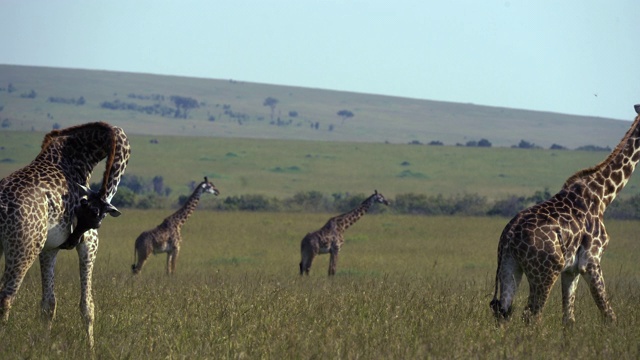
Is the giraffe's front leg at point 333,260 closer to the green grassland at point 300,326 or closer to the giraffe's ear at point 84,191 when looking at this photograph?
the green grassland at point 300,326

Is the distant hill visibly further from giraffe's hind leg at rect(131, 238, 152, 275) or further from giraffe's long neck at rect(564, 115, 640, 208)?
giraffe's long neck at rect(564, 115, 640, 208)

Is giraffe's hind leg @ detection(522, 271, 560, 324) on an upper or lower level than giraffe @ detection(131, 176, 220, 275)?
upper

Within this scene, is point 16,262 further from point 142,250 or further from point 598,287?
point 142,250

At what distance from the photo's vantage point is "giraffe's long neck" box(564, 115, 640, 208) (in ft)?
36.0

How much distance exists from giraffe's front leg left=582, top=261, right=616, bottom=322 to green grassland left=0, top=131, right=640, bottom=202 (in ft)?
212

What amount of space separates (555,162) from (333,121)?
7037cm

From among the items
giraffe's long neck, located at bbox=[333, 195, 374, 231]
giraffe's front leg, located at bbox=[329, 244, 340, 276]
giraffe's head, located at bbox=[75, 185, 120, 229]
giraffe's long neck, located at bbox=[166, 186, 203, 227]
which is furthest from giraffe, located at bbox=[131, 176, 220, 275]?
giraffe's head, located at bbox=[75, 185, 120, 229]

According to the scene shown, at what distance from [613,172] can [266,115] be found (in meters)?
164

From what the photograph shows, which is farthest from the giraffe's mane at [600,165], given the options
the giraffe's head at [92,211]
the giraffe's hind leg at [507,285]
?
the giraffe's head at [92,211]

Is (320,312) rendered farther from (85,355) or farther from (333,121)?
(333,121)

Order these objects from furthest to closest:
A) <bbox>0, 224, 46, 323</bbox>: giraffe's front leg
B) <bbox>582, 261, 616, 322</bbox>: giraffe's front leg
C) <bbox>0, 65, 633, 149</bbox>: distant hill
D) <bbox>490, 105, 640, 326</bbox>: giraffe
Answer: <bbox>0, 65, 633, 149</bbox>: distant hill < <bbox>582, 261, 616, 322</bbox>: giraffe's front leg < <bbox>490, 105, 640, 326</bbox>: giraffe < <bbox>0, 224, 46, 323</bbox>: giraffe's front leg

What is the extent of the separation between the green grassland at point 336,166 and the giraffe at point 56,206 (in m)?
65.1

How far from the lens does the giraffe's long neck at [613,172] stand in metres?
11.0

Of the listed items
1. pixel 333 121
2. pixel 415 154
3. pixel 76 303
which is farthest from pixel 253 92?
pixel 76 303
